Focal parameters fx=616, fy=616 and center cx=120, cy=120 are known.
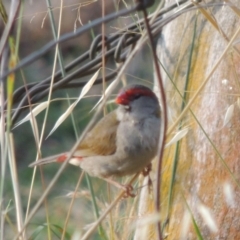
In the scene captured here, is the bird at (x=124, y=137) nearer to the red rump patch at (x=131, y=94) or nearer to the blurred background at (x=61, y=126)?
the red rump patch at (x=131, y=94)

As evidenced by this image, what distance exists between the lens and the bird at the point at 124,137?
8.14 ft

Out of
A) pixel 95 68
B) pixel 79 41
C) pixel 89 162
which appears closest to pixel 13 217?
pixel 89 162

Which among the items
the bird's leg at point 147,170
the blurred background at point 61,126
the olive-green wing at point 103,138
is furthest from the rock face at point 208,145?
the blurred background at point 61,126

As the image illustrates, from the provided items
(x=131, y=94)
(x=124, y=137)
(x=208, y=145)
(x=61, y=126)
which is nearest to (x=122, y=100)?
(x=131, y=94)

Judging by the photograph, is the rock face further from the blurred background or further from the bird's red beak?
the blurred background

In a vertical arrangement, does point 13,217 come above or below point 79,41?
below

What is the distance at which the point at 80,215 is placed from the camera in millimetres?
4035

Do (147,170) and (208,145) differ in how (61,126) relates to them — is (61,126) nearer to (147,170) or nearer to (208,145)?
(147,170)

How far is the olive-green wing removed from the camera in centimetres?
266

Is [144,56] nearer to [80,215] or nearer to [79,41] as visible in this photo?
[79,41]

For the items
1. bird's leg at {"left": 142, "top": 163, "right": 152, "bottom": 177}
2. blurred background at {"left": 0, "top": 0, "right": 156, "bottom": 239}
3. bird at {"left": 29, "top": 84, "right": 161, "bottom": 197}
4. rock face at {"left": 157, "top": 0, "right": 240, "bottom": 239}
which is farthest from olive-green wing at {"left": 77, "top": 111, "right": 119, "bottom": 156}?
blurred background at {"left": 0, "top": 0, "right": 156, "bottom": 239}

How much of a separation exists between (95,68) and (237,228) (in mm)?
842

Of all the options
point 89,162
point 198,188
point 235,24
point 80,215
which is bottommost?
point 80,215

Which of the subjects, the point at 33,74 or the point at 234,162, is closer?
the point at 234,162
